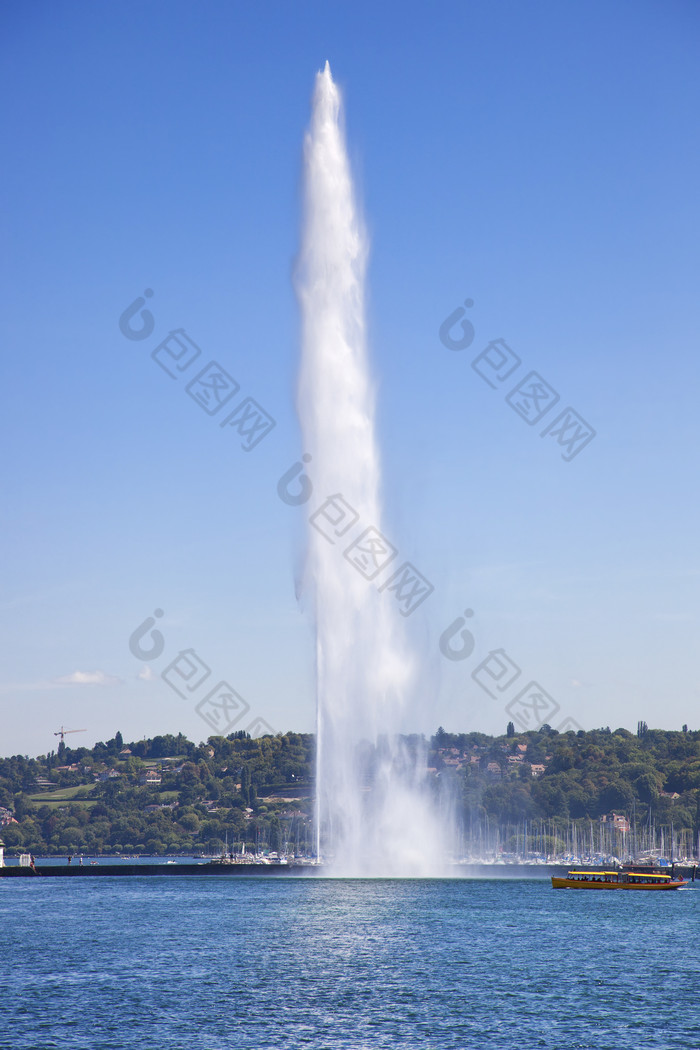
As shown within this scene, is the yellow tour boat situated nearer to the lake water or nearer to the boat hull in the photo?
the boat hull

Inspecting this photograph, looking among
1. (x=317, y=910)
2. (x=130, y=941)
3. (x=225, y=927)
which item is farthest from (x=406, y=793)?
(x=130, y=941)

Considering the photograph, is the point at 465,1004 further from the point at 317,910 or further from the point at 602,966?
the point at 317,910

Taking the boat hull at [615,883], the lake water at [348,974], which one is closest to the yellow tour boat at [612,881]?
the boat hull at [615,883]

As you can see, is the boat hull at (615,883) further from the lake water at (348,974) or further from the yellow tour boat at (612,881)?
the lake water at (348,974)

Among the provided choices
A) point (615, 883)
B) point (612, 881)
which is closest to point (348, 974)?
point (615, 883)

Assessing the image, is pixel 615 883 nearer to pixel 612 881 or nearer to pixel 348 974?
pixel 612 881

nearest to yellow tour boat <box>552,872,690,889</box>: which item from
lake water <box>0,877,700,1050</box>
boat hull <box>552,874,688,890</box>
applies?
boat hull <box>552,874,688,890</box>
